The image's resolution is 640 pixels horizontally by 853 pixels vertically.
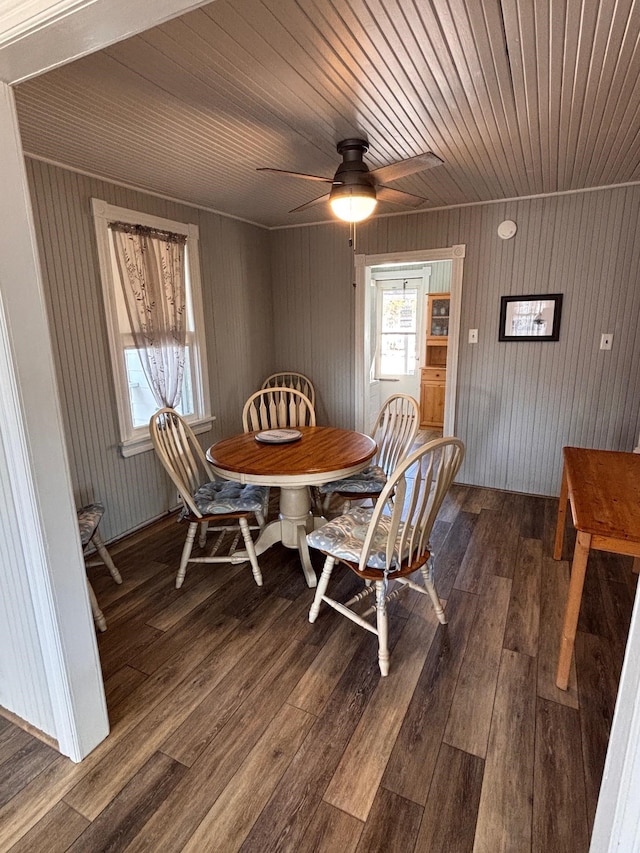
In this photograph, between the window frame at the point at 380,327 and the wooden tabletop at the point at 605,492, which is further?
the window frame at the point at 380,327

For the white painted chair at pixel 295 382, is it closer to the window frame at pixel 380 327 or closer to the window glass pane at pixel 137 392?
the window glass pane at pixel 137 392

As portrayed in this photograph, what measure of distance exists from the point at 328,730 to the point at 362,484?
1398 mm

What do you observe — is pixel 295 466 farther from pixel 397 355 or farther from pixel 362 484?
pixel 397 355

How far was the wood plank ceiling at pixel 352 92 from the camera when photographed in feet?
4.73

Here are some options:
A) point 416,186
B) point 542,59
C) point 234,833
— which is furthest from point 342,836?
point 416,186

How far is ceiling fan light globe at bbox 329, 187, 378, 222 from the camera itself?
7.29 feet

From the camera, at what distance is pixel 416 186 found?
3.13 metres

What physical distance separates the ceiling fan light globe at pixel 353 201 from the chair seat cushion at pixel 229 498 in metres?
1.60

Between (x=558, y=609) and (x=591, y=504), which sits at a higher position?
(x=591, y=504)

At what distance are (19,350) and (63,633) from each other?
0.89 m

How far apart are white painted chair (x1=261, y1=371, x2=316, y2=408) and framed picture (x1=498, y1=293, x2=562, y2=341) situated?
1.83m

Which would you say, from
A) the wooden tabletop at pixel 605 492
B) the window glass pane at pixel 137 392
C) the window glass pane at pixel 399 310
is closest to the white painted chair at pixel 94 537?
the window glass pane at pixel 137 392

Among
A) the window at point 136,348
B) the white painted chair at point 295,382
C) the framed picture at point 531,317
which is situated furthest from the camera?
the white painted chair at point 295,382

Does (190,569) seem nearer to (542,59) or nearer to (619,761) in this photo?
(619,761)
